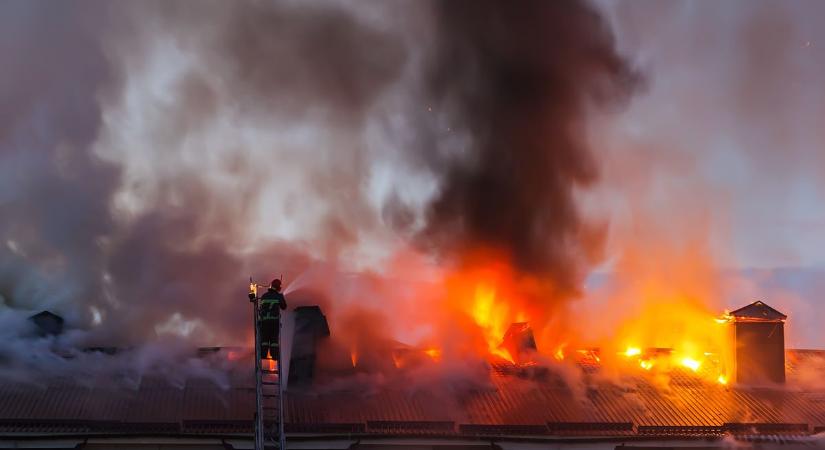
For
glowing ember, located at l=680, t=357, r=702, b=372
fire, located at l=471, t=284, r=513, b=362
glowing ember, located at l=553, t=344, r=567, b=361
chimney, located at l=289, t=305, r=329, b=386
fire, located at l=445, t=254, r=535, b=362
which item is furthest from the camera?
fire, located at l=445, t=254, r=535, b=362

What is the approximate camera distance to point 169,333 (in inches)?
1245

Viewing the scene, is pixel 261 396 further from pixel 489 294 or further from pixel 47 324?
pixel 489 294

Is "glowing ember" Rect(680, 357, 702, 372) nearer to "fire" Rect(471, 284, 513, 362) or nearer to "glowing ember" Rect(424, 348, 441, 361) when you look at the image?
"fire" Rect(471, 284, 513, 362)

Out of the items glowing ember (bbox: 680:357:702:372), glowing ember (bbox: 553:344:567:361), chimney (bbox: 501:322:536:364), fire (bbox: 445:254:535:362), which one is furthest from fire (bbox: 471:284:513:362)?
glowing ember (bbox: 680:357:702:372)

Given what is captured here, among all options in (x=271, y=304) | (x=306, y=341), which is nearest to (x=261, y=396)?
(x=271, y=304)

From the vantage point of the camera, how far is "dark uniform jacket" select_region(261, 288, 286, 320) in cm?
1986

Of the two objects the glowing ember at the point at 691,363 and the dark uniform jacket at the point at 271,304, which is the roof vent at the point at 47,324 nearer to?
the dark uniform jacket at the point at 271,304

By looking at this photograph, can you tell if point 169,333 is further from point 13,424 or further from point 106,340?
point 13,424

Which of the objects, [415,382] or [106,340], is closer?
[415,382]

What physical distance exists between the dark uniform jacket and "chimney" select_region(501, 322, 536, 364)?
41.9 ft

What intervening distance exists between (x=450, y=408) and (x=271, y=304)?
8973 millimetres

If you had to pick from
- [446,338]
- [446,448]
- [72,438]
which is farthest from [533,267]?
[72,438]

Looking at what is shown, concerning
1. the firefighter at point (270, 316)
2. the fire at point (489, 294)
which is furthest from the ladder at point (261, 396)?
the fire at point (489, 294)

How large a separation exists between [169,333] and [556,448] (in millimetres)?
14365
